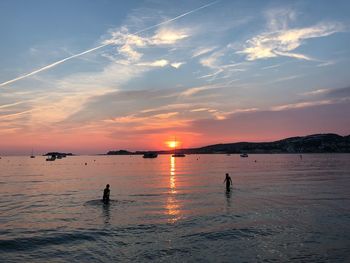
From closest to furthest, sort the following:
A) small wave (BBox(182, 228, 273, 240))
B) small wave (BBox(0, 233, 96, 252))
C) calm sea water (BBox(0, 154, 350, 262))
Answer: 1. calm sea water (BBox(0, 154, 350, 262))
2. small wave (BBox(0, 233, 96, 252))
3. small wave (BBox(182, 228, 273, 240))

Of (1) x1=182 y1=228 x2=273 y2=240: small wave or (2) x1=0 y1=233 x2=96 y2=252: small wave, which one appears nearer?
(2) x1=0 y1=233 x2=96 y2=252: small wave

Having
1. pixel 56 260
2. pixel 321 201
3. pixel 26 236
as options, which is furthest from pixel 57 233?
pixel 321 201

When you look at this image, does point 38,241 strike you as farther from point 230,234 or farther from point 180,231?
point 230,234

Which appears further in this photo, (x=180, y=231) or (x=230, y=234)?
(x=180, y=231)

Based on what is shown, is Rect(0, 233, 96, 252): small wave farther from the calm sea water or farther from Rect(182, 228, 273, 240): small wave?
Rect(182, 228, 273, 240): small wave

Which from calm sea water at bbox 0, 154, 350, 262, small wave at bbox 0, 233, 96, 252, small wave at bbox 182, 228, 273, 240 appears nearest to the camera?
calm sea water at bbox 0, 154, 350, 262

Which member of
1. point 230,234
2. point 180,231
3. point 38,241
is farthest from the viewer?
point 180,231

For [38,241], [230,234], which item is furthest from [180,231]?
[38,241]

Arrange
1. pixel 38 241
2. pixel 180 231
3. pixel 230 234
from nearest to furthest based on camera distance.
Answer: pixel 38 241 < pixel 230 234 < pixel 180 231

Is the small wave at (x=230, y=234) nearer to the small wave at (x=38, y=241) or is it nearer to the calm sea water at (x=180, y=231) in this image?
the calm sea water at (x=180, y=231)

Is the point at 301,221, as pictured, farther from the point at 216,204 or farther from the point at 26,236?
the point at 26,236

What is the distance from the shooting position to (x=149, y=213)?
37.0 meters

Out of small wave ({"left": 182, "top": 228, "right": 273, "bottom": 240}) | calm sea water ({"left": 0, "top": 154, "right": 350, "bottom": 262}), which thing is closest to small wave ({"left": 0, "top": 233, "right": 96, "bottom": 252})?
calm sea water ({"left": 0, "top": 154, "right": 350, "bottom": 262})

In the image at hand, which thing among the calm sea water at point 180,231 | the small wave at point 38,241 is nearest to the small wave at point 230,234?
the calm sea water at point 180,231
